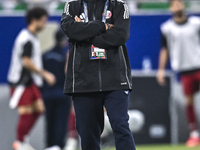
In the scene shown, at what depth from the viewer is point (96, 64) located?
340 centimetres

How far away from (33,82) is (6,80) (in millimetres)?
1255

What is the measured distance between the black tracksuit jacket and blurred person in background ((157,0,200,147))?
152 inches

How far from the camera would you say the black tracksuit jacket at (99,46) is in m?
3.39

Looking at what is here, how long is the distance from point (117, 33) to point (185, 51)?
4.17m

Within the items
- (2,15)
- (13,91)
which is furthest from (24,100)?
(2,15)

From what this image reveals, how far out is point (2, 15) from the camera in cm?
782

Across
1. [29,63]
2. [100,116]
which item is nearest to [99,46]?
[100,116]

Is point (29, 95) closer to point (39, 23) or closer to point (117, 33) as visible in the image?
point (39, 23)

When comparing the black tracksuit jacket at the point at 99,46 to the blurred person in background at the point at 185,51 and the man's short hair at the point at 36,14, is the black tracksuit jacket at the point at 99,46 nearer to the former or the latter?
the man's short hair at the point at 36,14

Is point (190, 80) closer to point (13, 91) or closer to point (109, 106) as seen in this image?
point (13, 91)

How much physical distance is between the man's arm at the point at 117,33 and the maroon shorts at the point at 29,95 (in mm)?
3246

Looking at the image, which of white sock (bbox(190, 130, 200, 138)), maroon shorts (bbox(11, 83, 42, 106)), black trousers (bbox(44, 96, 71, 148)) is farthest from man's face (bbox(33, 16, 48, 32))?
white sock (bbox(190, 130, 200, 138))

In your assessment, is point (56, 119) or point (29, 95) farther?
point (56, 119)

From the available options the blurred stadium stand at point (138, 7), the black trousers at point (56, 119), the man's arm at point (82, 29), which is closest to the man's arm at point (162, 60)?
the blurred stadium stand at point (138, 7)
